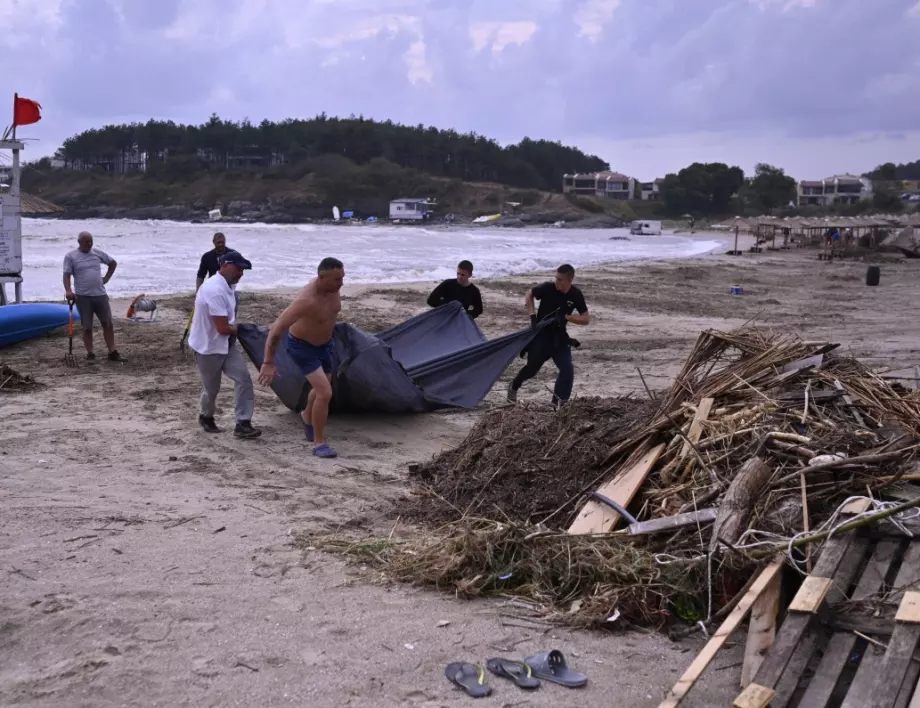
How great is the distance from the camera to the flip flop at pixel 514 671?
3516mm

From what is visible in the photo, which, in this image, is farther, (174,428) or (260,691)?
(174,428)

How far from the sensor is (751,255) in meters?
37.7

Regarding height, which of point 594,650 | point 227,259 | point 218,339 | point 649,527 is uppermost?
point 227,259

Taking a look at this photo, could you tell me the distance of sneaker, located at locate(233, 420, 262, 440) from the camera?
→ 7.29 m

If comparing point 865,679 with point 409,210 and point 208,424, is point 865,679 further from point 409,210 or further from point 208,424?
point 409,210

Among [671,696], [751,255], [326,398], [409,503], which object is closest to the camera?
[671,696]

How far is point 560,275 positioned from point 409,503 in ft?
10.1

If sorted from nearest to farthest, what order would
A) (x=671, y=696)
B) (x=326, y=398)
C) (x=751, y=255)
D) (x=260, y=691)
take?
(x=671, y=696), (x=260, y=691), (x=326, y=398), (x=751, y=255)

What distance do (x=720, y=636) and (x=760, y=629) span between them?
0.22m

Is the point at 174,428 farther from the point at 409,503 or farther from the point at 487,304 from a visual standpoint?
the point at 487,304

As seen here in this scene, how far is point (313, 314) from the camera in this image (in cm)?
666

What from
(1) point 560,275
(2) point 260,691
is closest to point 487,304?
(1) point 560,275

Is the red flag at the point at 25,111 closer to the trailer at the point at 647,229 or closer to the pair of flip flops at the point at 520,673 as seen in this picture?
the pair of flip flops at the point at 520,673

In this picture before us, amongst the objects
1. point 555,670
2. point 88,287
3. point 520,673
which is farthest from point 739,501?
point 88,287
